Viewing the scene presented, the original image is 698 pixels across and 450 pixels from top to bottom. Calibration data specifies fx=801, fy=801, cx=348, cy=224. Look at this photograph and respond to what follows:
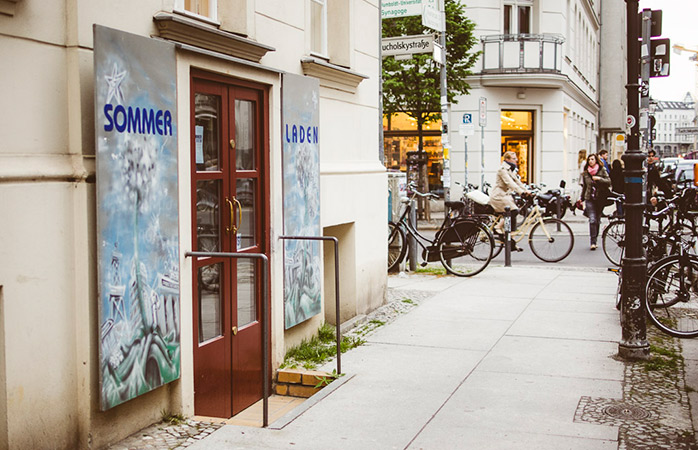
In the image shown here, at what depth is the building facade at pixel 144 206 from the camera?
14.0ft

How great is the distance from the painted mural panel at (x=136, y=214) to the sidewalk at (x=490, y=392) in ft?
2.34

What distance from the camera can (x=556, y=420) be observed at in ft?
17.8

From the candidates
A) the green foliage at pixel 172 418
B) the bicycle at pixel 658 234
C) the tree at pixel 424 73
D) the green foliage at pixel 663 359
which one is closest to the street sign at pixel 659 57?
the bicycle at pixel 658 234

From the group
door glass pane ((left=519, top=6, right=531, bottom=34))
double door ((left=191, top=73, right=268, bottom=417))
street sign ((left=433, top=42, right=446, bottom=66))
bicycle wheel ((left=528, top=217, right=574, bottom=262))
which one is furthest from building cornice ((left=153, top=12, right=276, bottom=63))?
door glass pane ((left=519, top=6, right=531, bottom=34))

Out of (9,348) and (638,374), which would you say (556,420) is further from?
(9,348)

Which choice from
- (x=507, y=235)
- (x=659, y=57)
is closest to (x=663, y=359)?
(x=507, y=235)

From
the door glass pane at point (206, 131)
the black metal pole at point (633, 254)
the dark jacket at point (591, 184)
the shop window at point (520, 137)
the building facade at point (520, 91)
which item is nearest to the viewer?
the door glass pane at point (206, 131)

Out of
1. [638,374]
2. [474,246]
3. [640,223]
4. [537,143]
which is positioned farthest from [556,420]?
[537,143]

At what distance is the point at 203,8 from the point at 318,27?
241 cm

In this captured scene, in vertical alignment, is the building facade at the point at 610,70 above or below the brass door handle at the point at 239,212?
above

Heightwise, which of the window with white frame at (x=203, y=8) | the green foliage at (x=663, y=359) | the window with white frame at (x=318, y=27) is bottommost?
the green foliage at (x=663, y=359)

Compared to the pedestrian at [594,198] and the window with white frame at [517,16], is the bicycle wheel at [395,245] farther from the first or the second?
the window with white frame at [517,16]

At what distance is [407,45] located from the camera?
503 inches

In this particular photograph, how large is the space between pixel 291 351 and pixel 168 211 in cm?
258
